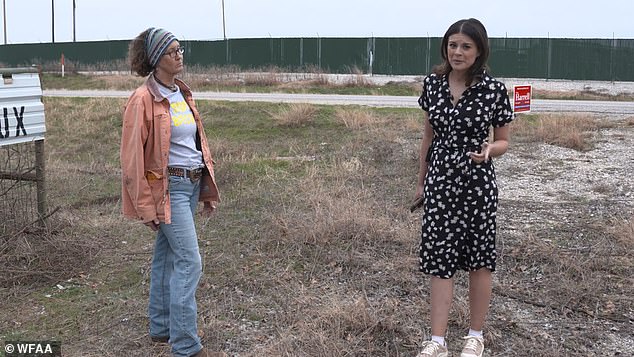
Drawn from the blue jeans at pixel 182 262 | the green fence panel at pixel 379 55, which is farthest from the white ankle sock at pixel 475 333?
the green fence panel at pixel 379 55

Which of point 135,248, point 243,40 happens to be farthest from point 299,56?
point 135,248

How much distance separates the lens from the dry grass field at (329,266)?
362 centimetres

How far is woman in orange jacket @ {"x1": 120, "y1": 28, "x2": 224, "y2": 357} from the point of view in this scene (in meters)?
3.10

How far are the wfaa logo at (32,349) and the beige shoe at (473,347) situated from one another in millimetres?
2041

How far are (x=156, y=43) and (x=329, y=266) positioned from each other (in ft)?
6.84

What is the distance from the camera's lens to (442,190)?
10.4 ft

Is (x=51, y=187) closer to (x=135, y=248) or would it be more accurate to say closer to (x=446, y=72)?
(x=135, y=248)

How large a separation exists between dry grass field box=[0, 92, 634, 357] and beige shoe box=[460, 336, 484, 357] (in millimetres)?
182

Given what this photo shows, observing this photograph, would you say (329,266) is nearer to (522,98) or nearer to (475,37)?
(475,37)

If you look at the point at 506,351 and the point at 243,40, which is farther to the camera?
the point at 243,40

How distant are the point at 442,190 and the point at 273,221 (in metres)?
2.46

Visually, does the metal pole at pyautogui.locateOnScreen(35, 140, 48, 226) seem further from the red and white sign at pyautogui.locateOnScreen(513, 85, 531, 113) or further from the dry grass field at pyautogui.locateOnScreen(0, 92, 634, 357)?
the red and white sign at pyautogui.locateOnScreen(513, 85, 531, 113)

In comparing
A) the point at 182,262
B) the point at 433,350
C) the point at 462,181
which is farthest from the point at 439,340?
the point at 182,262

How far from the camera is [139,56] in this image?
3.24 meters
